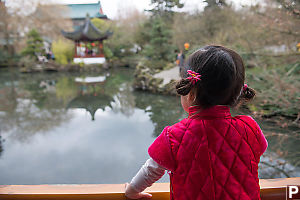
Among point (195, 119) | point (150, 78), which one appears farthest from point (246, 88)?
point (150, 78)

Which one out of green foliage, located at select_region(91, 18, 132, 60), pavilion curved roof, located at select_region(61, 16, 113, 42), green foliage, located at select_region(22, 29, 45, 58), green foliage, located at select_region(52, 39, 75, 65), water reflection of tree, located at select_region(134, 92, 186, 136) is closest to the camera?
water reflection of tree, located at select_region(134, 92, 186, 136)

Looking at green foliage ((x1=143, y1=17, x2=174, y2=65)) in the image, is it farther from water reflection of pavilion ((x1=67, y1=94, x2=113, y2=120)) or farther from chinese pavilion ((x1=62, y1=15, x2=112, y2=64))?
water reflection of pavilion ((x1=67, y1=94, x2=113, y2=120))

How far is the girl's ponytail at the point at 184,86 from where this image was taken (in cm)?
48

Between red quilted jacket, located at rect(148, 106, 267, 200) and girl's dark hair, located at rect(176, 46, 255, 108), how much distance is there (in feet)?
0.09

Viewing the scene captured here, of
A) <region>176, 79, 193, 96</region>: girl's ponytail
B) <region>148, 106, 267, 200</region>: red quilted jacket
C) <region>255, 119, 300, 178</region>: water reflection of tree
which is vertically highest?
<region>176, 79, 193, 96</region>: girl's ponytail

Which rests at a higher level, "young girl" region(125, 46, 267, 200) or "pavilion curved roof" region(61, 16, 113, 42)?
"pavilion curved roof" region(61, 16, 113, 42)

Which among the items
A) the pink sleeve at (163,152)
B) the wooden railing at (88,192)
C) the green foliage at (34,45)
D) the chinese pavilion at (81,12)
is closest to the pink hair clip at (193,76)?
the pink sleeve at (163,152)

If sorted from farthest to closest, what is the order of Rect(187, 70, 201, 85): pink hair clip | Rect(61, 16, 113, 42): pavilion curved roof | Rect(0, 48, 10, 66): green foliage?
Rect(0, 48, 10, 66): green foliage < Rect(61, 16, 113, 42): pavilion curved roof < Rect(187, 70, 201, 85): pink hair clip

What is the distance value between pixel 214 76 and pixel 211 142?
0.45 ft

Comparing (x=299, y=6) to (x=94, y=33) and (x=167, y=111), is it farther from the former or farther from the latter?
(x=94, y=33)

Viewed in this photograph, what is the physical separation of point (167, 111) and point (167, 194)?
3.88 m

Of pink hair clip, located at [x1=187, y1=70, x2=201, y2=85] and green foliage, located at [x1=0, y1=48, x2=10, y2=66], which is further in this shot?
green foliage, located at [x1=0, y1=48, x2=10, y2=66]

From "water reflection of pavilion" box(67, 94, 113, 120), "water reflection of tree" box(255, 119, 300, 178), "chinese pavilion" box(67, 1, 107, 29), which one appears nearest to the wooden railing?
"water reflection of tree" box(255, 119, 300, 178)

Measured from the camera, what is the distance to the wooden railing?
1.79 feet
